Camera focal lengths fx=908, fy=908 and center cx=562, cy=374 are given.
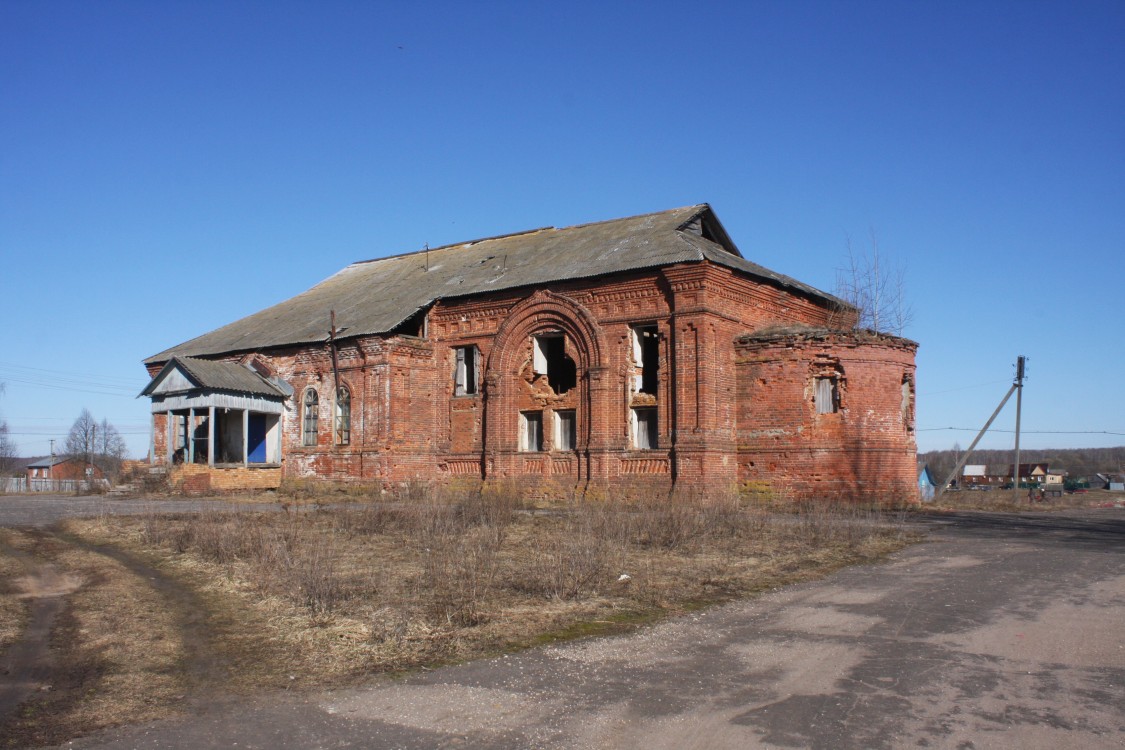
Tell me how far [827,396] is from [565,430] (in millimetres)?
6986

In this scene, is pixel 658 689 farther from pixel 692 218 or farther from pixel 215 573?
pixel 692 218

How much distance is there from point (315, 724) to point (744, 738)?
2.49 metres

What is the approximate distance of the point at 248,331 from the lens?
32.7 m

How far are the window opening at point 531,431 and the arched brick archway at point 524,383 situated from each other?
0.54 ft

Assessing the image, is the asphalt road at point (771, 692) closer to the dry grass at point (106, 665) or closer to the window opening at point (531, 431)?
the dry grass at point (106, 665)

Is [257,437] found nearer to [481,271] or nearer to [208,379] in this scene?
[208,379]

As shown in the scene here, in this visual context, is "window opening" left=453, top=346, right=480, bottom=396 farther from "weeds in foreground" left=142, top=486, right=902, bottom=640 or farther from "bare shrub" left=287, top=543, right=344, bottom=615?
"bare shrub" left=287, top=543, right=344, bottom=615

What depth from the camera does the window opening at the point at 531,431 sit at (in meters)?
25.4

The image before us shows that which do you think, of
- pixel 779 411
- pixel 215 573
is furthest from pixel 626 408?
pixel 215 573

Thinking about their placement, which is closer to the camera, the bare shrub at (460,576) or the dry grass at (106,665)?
the dry grass at (106,665)

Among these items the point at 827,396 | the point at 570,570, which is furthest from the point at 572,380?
the point at 570,570

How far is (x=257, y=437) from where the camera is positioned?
29.9 meters

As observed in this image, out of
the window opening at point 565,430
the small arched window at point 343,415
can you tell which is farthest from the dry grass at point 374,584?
the small arched window at point 343,415

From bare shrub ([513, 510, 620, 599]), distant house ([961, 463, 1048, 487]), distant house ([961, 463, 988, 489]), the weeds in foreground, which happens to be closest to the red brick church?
the weeds in foreground
